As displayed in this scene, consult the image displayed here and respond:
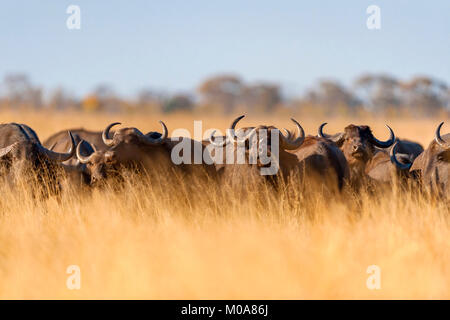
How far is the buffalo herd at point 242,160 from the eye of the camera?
880 centimetres

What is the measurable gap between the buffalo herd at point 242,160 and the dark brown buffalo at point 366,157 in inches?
0.6

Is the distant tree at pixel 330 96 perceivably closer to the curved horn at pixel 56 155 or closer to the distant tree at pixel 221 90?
the distant tree at pixel 221 90

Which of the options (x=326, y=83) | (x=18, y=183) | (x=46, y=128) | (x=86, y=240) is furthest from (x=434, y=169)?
(x=326, y=83)

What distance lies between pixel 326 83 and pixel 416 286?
53769 mm

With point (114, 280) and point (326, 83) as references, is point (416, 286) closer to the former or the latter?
point (114, 280)

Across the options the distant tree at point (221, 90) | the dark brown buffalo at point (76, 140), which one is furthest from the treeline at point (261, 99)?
the dark brown buffalo at point (76, 140)

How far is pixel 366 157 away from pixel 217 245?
4.70 meters

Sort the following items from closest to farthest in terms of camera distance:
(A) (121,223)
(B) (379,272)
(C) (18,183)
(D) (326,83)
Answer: (B) (379,272) → (A) (121,223) → (C) (18,183) → (D) (326,83)

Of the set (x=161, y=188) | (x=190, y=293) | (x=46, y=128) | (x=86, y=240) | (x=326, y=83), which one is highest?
(x=326, y=83)

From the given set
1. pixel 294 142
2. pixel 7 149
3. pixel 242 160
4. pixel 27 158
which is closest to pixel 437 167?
pixel 294 142

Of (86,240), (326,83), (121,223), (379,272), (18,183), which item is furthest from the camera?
(326,83)

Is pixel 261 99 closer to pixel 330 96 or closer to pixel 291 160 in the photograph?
pixel 330 96

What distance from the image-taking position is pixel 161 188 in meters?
8.94

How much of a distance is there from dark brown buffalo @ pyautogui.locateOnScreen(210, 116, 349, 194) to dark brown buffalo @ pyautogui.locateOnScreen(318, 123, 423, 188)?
41 centimetres
